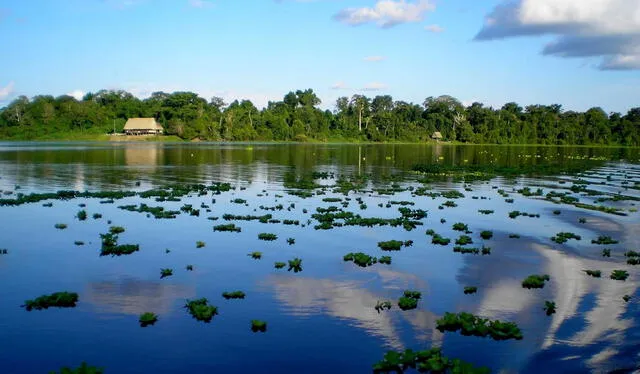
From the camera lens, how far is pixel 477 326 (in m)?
13.9

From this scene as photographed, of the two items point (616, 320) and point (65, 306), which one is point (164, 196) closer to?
point (65, 306)

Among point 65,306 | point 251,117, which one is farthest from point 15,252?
point 251,117

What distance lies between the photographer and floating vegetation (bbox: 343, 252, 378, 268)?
20.4m

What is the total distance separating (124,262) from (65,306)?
192 inches

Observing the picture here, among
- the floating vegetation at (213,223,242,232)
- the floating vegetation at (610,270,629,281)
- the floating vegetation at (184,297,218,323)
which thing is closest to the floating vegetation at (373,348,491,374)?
the floating vegetation at (184,297,218,323)

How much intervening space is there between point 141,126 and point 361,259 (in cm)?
16828

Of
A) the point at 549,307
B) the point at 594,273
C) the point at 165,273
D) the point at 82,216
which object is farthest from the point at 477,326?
the point at 82,216

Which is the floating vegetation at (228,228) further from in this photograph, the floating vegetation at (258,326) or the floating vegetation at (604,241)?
the floating vegetation at (604,241)

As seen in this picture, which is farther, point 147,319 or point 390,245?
point 390,245

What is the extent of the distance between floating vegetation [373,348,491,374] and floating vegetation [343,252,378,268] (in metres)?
8.25

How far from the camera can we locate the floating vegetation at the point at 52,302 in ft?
49.8

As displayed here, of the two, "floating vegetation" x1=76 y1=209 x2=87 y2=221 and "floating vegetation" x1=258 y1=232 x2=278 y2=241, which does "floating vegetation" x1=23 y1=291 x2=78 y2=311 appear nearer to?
"floating vegetation" x1=258 y1=232 x2=278 y2=241

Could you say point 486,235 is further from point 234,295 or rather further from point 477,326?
point 234,295

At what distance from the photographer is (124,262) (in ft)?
65.9
